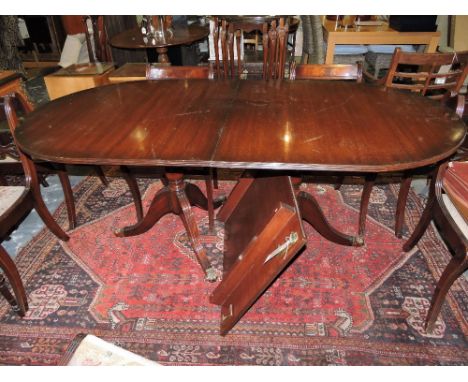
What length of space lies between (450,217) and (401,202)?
49 cm

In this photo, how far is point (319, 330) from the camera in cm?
144

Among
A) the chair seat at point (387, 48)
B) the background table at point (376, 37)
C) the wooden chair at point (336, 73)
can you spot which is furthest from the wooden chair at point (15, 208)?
the chair seat at point (387, 48)

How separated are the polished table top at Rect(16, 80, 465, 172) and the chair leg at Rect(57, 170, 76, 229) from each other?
444mm

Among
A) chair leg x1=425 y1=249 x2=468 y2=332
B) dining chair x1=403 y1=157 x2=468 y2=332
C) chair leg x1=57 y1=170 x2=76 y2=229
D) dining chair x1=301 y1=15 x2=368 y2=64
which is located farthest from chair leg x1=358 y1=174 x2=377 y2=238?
dining chair x1=301 y1=15 x2=368 y2=64

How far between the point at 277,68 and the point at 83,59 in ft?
11.5

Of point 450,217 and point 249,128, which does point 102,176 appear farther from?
point 450,217

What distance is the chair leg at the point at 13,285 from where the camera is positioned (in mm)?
1403

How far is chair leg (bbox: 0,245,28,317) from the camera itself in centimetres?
140

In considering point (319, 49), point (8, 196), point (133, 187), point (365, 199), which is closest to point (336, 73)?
point (365, 199)

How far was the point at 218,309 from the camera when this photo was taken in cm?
154

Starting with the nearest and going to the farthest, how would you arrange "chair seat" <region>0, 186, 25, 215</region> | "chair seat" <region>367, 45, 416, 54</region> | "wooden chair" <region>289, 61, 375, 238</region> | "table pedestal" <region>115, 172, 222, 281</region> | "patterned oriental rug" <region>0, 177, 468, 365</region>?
"patterned oriental rug" <region>0, 177, 468, 365</region>
"chair seat" <region>0, 186, 25, 215</region>
"table pedestal" <region>115, 172, 222, 281</region>
"wooden chair" <region>289, 61, 375, 238</region>
"chair seat" <region>367, 45, 416, 54</region>

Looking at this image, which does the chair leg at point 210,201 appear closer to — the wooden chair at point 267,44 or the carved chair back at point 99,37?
the wooden chair at point 267,44

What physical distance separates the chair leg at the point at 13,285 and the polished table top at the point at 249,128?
52 cm

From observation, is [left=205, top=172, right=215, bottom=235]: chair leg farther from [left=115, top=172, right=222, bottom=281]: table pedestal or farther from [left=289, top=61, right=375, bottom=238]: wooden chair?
[left=289, top=61, right=375, bottom=238]: wooden chair
